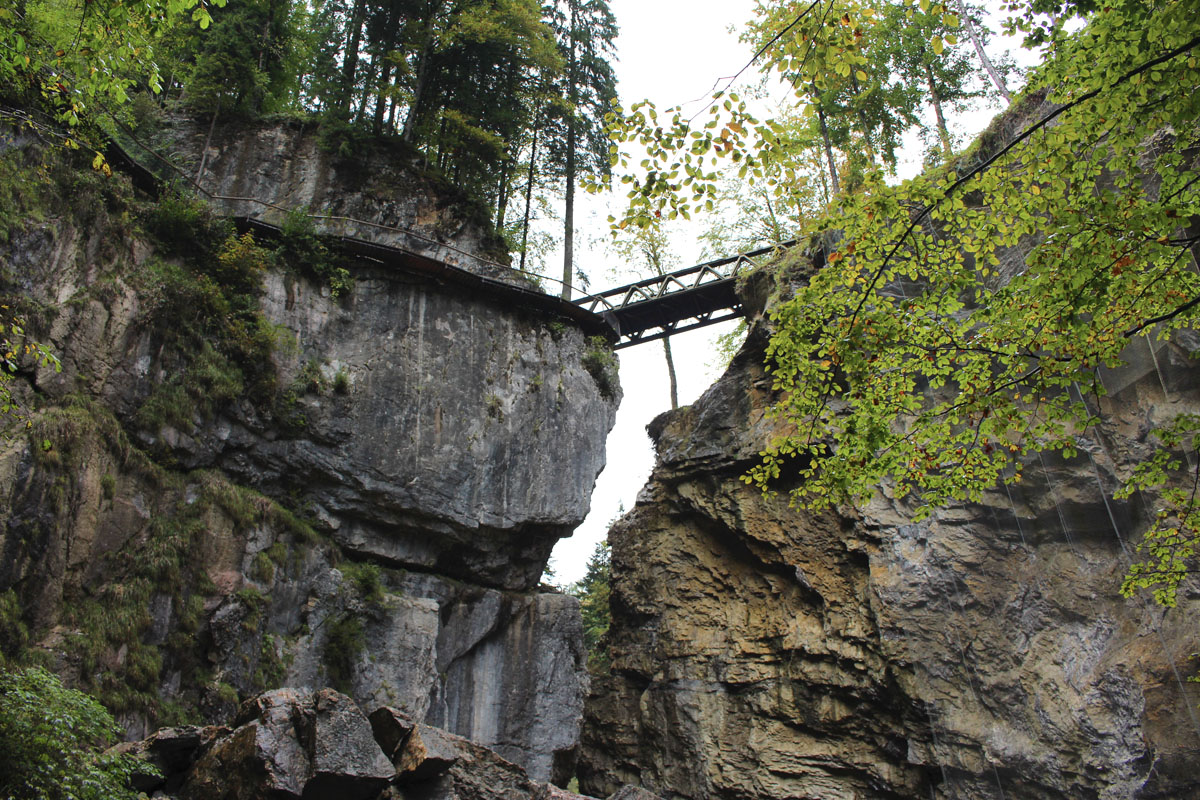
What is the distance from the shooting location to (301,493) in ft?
43.2

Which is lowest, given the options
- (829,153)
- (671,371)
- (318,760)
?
(318,760)

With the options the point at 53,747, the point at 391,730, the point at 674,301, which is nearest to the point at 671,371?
the point at 674,301

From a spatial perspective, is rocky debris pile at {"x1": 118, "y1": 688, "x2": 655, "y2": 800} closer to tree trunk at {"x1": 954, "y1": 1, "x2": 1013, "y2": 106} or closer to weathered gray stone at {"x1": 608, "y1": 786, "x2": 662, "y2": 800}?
weathered gray stone at {"x1": 608, "y1": 786, "x2": 662, "y2": 800}

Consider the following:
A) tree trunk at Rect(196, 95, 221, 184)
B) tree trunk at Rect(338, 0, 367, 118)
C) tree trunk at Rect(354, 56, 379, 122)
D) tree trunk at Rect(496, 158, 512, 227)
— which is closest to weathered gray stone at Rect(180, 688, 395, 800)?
tree trunk at Rect(196, 95, 221, 184)

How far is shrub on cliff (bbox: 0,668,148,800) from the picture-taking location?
558cm

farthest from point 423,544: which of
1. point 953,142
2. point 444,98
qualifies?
point 953,142

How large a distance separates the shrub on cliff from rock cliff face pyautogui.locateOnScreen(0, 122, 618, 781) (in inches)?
85.3

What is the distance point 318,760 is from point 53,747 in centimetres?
219

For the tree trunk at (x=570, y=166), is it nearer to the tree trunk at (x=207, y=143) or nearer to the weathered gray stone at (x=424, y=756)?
the tree trunk at (x=207, y=143)

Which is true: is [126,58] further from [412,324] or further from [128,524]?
[412,324]

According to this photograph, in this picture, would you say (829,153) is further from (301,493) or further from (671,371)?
(301,493)

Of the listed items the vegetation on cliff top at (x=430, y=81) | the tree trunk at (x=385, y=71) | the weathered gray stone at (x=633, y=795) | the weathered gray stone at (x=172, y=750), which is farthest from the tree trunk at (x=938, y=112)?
the weathered gray stone at (x=172, y=750)

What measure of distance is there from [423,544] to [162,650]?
16.7 ft

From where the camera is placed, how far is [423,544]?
14.3 meters
